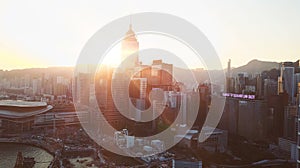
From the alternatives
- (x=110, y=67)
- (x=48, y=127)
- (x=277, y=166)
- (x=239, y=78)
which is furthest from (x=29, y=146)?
(x=239, y=78)

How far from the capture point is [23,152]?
6059mm

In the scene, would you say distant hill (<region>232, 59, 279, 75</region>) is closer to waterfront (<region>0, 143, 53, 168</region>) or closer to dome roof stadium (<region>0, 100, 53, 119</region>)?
dome roof stadium (<region>0, 100, 53, 119</region>)

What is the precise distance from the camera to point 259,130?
23.2 feet

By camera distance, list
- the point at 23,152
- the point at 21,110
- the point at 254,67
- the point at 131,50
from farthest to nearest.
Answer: the point at 254,67, the point at 131,50, the point at 21,110, the point at 23,152

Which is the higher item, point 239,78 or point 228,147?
point 239,78

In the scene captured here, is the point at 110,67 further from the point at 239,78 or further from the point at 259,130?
the point at 259,130

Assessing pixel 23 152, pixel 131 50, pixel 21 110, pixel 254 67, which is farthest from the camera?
pixel 254 67

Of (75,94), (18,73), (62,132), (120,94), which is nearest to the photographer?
(62,132)

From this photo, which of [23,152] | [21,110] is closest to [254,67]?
[21,110]

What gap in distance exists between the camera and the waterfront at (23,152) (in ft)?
17.2

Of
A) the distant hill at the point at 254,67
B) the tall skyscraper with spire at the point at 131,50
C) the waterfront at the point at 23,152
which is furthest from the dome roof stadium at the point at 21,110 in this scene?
the distant hill at the point at 254,67

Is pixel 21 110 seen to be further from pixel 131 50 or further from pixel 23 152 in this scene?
pixel 131 50

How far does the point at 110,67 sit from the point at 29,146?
12.2 ft

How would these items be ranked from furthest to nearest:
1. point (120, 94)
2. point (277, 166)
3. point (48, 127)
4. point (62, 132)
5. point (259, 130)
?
1. point (120, 94)
2. point (48, 127)
3. point (62, 132)
4. point (259, 130)
5. point (277, 166)
